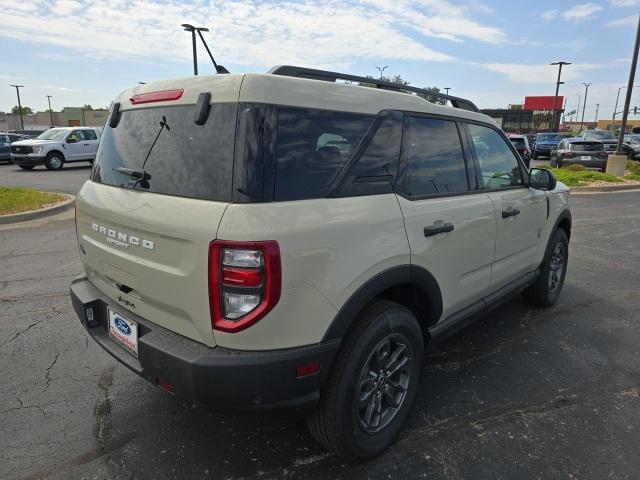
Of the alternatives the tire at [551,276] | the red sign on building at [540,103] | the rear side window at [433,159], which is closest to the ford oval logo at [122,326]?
the rear side window at [433,159]

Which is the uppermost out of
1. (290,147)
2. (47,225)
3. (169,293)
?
(290,147)

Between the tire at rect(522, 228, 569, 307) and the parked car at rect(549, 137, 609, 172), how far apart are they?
1588 centimetres

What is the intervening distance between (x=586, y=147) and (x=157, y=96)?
2011 centimetres

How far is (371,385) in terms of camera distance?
250 centimetres

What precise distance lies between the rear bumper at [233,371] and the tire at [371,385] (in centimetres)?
13

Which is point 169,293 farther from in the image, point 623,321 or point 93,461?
point 623,321

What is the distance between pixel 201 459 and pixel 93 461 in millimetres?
562

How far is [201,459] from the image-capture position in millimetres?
2482

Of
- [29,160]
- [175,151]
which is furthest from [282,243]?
[29,160]

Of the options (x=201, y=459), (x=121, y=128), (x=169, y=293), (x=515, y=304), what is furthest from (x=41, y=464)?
(x=515, y=304)

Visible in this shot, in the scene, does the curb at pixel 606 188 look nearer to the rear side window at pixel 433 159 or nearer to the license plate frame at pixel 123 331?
the rear side window at pixel 433 159

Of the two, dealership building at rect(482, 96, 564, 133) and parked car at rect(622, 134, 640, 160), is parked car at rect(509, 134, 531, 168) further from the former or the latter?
dealership building at rect(482, 96, 564, 133)

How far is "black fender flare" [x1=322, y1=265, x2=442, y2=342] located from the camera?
7.09 feet

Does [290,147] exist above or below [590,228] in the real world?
above
